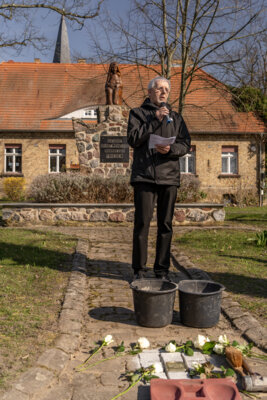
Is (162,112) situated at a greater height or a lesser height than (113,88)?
lesser

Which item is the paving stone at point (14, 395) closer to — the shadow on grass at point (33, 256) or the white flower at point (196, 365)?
the white flower at point (196, 365)

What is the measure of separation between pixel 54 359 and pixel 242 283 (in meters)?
2.80

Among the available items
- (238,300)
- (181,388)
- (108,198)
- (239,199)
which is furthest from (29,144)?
(181,388)

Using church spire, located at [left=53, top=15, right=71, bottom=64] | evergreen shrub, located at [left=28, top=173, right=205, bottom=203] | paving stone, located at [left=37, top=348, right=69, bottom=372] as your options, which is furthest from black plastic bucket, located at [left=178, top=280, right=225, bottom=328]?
church spire, located at [left=53, top=15, right=71, bottom=64]

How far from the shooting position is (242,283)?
16.4 feet

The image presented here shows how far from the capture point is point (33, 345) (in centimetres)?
305

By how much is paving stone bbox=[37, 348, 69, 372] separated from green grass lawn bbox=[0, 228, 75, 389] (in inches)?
2.5

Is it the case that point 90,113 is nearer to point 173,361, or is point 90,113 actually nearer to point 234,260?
point 234,260

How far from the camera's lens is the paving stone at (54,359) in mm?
2746

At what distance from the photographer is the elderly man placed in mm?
4445

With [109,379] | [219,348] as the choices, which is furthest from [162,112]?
[109,379]

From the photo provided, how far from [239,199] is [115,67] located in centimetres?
1130

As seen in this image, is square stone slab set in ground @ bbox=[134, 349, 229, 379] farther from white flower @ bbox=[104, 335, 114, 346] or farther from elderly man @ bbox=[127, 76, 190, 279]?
elderly man @ bbox=[127, 76, 190, 279]

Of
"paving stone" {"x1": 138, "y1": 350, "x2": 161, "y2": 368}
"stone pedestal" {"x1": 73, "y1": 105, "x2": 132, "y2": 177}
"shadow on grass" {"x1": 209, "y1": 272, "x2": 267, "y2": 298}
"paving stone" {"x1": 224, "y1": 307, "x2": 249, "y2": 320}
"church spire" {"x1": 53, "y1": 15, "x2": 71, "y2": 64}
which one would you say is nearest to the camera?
"paving stone" {"x1": 138, "y1": 350, "x2": 161, "y2": 368}
